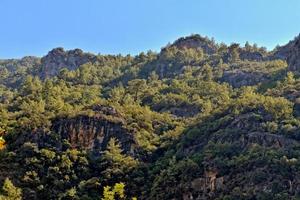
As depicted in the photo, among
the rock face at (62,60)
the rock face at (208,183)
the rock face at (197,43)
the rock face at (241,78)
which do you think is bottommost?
the rock face at (208,183)

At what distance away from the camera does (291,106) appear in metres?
74.4

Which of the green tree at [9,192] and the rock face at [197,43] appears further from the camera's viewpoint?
the rock face at [197,43]

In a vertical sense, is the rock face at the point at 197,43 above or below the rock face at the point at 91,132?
above

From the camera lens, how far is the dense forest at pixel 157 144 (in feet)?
197

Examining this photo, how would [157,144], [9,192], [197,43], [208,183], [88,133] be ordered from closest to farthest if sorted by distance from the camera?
[9,192] < [208,183] < [88,133] < [157,144] < [197,43]

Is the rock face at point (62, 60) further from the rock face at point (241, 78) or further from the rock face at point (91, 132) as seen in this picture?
the rock face at point (91, 132)

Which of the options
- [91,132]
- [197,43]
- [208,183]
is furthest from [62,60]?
[208,183]

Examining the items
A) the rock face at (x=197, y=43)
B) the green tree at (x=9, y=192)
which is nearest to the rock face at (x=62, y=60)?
the rock face at (x=197, y=43)

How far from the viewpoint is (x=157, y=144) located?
248 ft

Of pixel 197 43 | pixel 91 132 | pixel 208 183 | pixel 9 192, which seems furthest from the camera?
pixel 197 43

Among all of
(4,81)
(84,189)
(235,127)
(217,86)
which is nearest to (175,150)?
(235,127)

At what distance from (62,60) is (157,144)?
85.3 meters

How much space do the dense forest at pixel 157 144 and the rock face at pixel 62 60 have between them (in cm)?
4916

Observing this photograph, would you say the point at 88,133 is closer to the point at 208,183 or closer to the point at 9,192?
the point at 9,192
